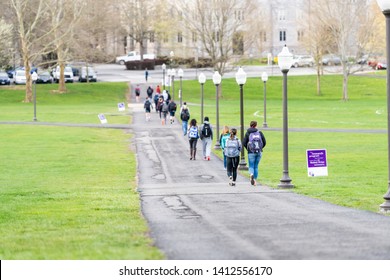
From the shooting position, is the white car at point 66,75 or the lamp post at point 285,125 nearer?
the lamp post at point 285,125

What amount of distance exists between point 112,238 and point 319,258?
3.93 m

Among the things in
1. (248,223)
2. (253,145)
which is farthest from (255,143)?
(248,223)

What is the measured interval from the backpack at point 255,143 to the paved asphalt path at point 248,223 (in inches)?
40.3

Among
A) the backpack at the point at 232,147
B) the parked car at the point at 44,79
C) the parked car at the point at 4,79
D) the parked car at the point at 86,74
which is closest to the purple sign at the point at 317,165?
the backpack at the point at 232,147

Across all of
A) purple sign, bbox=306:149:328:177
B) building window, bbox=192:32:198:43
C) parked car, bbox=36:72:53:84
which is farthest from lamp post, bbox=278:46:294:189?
parked car, bbox=36:72:53:84

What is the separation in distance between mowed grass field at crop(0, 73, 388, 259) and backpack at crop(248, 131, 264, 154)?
157 centimetres

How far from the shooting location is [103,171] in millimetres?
34594

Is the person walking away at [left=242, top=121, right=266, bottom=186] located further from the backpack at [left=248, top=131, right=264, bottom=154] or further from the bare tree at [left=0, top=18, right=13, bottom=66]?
the bare tree at [left=0, top=18, right=13, bottom=66]

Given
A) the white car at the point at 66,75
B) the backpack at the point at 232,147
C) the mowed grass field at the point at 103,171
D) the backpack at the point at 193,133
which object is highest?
the white car at the point at 66,75

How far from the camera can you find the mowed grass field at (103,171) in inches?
600

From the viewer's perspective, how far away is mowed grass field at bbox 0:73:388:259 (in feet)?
50.0

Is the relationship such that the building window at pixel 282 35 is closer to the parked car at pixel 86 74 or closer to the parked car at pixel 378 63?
the parked car at pixel 378 63

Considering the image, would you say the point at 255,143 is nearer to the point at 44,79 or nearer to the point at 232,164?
the point at 232,164

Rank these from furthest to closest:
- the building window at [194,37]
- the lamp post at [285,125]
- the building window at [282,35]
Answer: the building window at [282,35] → the building window at [194,37] → the lamp post at [285,125]
